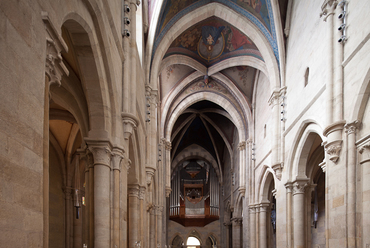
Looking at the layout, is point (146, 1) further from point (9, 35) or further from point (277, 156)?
point (9, 35)

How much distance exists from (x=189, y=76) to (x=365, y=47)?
1394cm

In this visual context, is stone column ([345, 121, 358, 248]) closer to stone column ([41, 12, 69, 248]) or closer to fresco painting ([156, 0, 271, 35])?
stone column ([41, 12, 69, 248])

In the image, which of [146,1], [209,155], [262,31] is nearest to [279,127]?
[262,31]

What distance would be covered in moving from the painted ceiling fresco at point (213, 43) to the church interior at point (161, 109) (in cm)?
9

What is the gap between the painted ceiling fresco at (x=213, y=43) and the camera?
1770 cm

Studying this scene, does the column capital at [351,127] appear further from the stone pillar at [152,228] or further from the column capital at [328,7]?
the stone pillar at [152,228]

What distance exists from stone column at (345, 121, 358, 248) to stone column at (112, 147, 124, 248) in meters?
4.76

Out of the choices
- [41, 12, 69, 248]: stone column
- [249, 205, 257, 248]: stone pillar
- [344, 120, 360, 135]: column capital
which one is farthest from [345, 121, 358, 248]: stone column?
[249, 205, 257, 248]: stone pillar

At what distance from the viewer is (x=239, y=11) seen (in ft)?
52.1

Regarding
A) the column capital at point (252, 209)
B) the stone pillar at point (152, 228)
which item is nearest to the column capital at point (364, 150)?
the stone pillar at point (152, 228)

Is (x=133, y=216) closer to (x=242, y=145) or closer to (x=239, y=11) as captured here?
(x=239, y=11)

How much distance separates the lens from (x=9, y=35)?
3135mm

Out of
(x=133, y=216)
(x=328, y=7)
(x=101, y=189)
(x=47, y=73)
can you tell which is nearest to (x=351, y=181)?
(x=328, y=7)

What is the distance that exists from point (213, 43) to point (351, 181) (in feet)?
40.1
